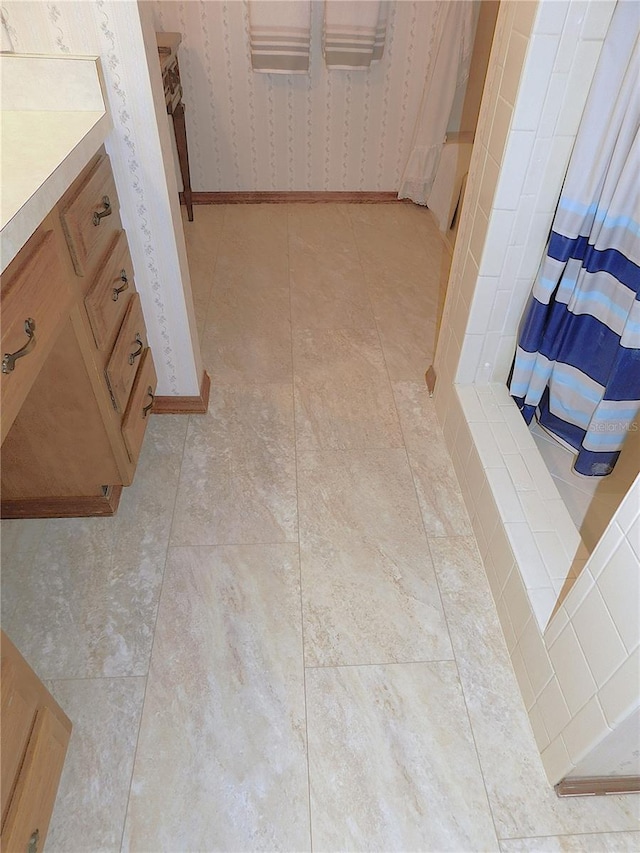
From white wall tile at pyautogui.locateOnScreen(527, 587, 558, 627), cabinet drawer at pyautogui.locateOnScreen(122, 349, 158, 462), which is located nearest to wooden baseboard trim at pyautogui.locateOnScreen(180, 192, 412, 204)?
cabinet drawer at pyautogui.locateOnScreen(122, 349, 158, 462)

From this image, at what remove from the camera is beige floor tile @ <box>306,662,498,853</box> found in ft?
3.48

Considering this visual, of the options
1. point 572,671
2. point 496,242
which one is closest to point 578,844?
point 572,671

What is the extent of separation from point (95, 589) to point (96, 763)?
398 millimetres

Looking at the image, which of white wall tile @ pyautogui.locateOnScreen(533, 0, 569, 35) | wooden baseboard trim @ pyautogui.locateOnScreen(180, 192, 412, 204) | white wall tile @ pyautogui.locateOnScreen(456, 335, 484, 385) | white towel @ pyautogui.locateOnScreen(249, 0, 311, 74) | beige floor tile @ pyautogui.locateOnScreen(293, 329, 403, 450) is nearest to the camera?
white wall tile @ pyautogui.locateOnScreen(533, 0, 569, 35)

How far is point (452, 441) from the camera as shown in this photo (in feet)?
5.77

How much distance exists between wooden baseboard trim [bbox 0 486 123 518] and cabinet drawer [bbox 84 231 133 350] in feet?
1.39

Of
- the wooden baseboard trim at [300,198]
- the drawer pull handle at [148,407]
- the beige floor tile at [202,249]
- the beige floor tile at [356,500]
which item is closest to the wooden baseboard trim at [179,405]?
the drawer pull handle at [148,407]

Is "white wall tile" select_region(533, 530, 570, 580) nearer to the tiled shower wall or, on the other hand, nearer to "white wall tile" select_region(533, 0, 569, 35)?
the tiled shower wall

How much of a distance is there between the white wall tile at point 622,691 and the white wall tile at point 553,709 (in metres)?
0.14

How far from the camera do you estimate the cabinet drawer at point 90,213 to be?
45.8 inches

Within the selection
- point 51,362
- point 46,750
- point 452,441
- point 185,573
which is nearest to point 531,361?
point 452,441

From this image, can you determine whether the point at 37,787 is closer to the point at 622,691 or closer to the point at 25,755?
the point at 25,755

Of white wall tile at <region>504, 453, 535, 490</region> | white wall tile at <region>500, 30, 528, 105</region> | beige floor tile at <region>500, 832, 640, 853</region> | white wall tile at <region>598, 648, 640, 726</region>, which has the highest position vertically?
white wall tile at <region>500, 30, 528, 105</region>

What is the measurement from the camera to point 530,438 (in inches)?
61.4
